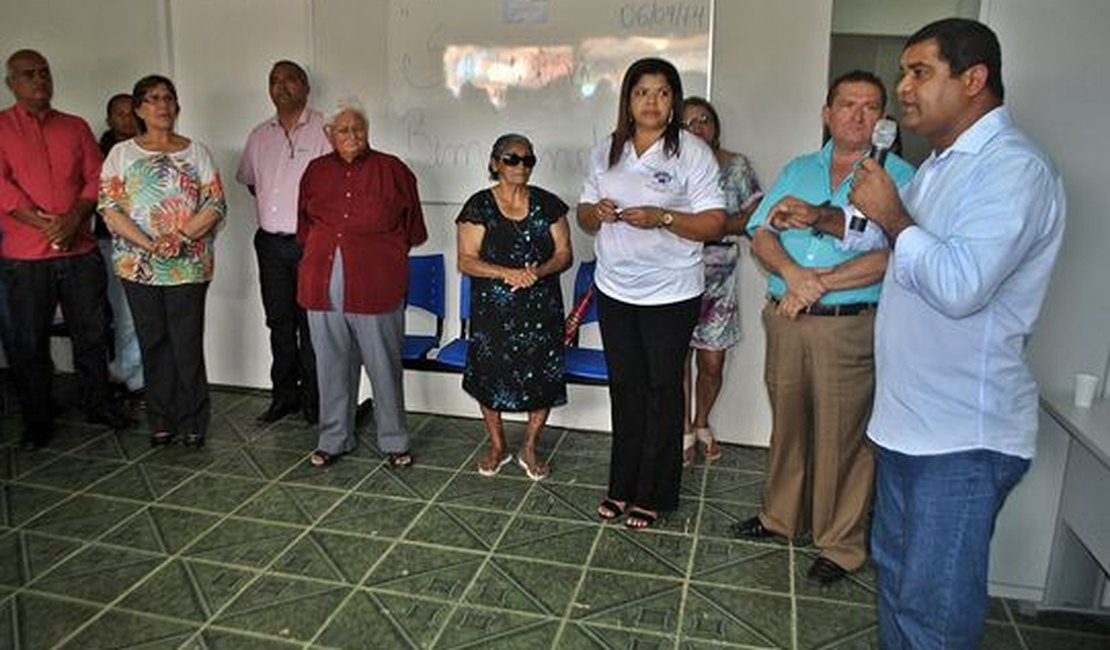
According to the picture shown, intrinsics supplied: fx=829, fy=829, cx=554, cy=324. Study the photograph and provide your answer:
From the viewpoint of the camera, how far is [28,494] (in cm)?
335

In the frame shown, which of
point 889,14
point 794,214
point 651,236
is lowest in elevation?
point 651,236

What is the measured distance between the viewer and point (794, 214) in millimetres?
2209

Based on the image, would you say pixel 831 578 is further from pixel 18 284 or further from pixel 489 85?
pixel 18 284

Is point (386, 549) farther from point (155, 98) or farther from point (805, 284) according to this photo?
point (155, 98)

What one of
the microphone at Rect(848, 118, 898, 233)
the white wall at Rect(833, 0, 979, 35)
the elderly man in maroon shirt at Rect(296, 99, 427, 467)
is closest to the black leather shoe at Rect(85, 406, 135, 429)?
the elderly man in maroon shirt at Rect(296, 99, 427, 467)

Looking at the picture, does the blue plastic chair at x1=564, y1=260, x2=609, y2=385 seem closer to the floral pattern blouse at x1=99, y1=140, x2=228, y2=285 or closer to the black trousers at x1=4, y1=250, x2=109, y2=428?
the floral pattern blouse at x1=99, y1=140, x2=228, y2=285

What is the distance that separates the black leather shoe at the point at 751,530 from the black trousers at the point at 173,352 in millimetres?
2460

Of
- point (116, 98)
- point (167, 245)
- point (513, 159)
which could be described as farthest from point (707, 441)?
point (116, 98)

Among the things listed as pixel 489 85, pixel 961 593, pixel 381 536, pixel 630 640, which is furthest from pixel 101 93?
pixel 961 593

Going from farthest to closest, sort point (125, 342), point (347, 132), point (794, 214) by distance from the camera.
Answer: point (125, 342) < point (347, 132) < point (794, 214)

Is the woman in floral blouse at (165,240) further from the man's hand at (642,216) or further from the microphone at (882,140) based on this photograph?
the microphone at (882,140)

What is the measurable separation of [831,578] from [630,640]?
788mm

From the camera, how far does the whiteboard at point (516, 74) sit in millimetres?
3770

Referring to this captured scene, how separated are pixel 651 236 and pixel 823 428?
0.87 m
